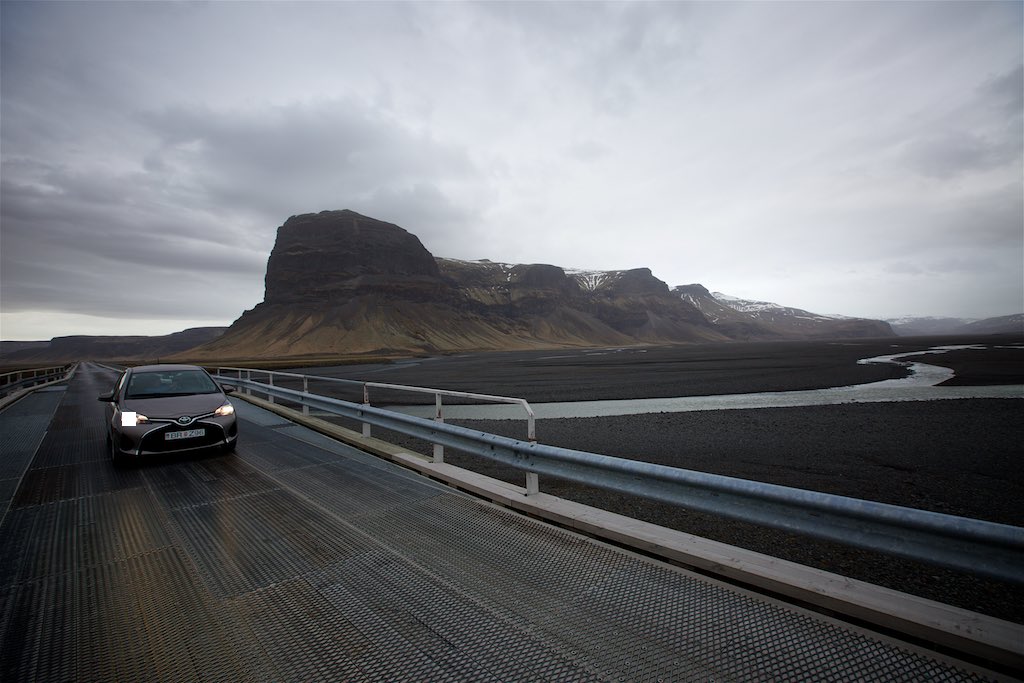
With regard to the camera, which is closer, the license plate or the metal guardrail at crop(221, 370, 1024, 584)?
the metal guardrail at crop(221, 370, 1024, 584)

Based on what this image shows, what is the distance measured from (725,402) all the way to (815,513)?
16.6m

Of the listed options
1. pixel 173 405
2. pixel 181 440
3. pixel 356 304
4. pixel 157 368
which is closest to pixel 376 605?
pixel 181 440

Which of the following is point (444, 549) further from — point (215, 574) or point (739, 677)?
point (739, 677)

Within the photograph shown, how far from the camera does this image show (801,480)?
279 inches

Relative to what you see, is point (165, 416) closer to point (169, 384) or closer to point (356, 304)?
point (169, 384)

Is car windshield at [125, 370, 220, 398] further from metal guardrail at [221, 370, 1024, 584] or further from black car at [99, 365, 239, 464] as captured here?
metal guardrail at [221, 370, 1024, 584]

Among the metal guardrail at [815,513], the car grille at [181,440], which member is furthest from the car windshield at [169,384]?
the metal guardrail at [815,513]

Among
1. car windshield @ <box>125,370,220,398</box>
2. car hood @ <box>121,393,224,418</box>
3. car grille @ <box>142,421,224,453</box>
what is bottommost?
car grille @ <box>142,421,224,453</box>

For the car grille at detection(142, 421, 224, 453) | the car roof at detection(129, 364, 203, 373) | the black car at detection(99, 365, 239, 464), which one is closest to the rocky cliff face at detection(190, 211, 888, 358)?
the car roof at detection(129, 364, 203, 373)

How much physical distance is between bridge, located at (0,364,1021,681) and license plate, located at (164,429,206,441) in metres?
1.53

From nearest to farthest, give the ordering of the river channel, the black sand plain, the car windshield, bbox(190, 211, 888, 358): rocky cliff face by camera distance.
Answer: the black sand plain < the car windshield < the river channel < bbox(190, 211, 888, 358): rocky cliff face

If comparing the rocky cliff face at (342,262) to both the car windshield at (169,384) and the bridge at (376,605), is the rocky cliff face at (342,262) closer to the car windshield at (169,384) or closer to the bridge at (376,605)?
the car windshield at (169,384)

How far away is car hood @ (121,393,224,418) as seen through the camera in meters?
6.96

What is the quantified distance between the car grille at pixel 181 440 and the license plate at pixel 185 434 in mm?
32
